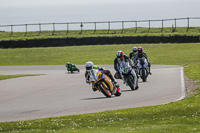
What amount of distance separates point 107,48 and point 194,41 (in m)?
8.63

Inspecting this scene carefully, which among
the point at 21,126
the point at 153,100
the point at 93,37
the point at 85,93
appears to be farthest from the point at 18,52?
the point at 21,126

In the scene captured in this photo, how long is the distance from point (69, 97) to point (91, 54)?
2867 cm

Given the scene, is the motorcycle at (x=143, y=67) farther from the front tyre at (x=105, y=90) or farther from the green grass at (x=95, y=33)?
the green grass at (x=95, y=33)

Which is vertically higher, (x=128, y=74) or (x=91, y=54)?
(x=128, y=74)

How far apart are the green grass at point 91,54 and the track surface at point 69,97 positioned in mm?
16062

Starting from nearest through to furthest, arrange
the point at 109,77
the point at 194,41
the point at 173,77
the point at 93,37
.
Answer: the point at 109,77, the point at 173,77, the point at 194,41, the point at 93,37

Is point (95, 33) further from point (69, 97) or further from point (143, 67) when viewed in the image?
point (69, 97)

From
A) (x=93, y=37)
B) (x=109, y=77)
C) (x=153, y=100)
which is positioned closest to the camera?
(x=153, y=100)

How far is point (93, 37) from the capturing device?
2127 inches

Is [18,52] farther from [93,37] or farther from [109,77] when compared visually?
[109,77]

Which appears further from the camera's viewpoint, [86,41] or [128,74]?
[86,41]

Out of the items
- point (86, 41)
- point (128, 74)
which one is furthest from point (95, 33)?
point (128, 74)

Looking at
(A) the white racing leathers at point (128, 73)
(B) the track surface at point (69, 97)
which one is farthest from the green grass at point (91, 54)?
(A) the white racing leathers at point (128, 73)

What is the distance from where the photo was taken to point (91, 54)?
4756cm
